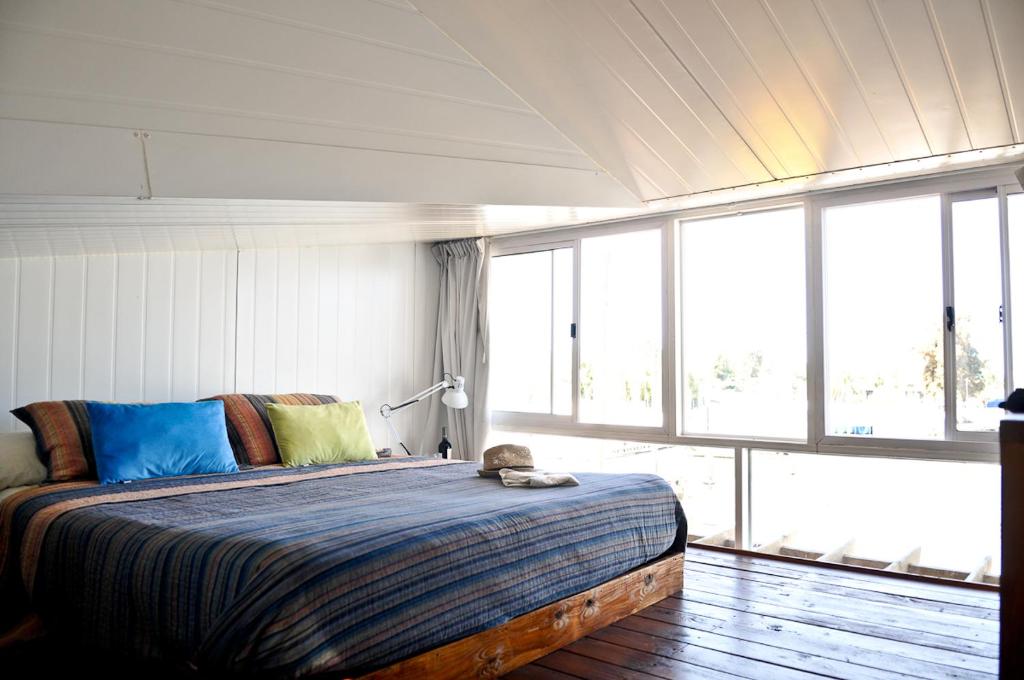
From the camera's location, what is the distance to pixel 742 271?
4648mm

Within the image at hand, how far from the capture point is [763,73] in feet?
9.48

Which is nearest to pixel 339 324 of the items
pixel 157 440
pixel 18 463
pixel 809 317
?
pixel 157 440

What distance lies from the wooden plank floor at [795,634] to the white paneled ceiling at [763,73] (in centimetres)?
198

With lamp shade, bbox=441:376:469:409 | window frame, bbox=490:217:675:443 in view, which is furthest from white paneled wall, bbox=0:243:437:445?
window frame, bbox=490:217:675:443

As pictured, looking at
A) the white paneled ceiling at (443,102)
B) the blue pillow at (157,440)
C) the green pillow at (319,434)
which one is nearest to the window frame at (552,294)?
the white paneled ceiling at (443,102)

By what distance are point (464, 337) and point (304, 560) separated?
3632mm

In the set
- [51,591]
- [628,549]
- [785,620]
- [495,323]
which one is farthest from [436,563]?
[495,323]

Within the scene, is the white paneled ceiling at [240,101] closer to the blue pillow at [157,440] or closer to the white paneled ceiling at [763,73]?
the white paneled ceiling at [763,73]

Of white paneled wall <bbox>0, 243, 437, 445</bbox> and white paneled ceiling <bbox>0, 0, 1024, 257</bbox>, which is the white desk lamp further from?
white paneled ceiling <bbox>0, 0, 1024, 257</bbox>

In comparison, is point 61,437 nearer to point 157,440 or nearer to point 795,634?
point 157,440

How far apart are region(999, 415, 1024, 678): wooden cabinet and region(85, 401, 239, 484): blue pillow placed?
10.3 feet

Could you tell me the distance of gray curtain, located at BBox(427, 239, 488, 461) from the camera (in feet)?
18.0

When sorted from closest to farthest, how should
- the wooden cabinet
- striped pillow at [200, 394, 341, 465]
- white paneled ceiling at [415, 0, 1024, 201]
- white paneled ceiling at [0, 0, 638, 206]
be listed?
the wooden cabinet → white paneled ceiling at [0, 0, 638, 206] → white paneled ceiling at [415, 0, 1024, 201] → striped pillow at [200, 394, 341, 465]

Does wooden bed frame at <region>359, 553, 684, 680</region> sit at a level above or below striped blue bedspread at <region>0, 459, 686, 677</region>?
below
